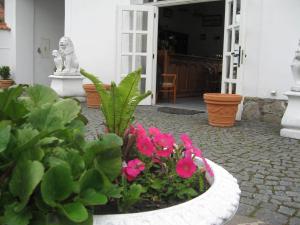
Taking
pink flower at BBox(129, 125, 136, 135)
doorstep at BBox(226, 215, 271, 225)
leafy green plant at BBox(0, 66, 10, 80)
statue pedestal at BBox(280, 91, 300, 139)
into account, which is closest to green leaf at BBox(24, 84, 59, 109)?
pink flower at BBox(129, 125, 136, 135)

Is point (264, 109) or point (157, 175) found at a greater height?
point (157, 175)

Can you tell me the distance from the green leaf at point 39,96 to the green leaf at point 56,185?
0.47 meters

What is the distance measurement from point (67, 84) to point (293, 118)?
4968mm

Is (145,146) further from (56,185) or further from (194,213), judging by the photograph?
(56,185)

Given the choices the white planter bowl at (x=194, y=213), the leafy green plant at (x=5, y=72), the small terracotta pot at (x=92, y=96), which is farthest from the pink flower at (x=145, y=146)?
the leafy green plant at (x=5, y=72)

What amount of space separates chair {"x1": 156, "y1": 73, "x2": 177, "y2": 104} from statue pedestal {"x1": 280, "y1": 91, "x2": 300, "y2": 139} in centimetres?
411

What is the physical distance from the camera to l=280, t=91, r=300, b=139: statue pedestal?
5.24m

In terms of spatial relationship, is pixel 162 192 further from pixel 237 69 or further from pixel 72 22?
pixel 72 22

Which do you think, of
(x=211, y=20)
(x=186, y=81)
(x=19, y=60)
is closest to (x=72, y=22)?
(x=19, y=60)

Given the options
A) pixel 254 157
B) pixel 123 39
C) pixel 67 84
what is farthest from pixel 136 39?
Answer: pixel 254 157

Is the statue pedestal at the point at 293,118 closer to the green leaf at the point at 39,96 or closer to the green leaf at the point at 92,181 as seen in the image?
the green leaf at the point at 39,96

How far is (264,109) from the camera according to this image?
21.5 feet

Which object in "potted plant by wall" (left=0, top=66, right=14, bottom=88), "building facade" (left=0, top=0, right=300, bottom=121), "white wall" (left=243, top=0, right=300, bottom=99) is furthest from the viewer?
"potted plant by wall" (left=0, top=66, right=14, bottom=88)

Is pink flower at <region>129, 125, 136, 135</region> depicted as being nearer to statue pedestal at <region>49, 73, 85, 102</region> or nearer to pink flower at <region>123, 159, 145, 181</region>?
pink flower at <region>123, 159, 145, 181</region>
